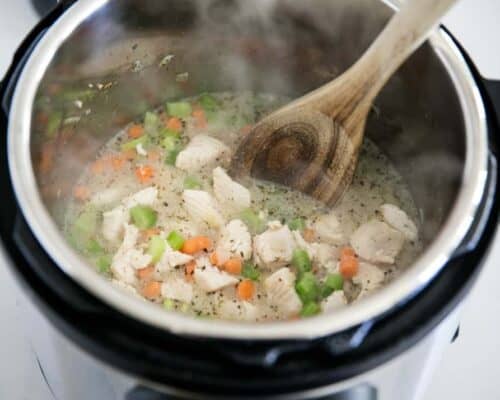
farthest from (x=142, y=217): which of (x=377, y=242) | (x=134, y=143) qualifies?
(x=377, y=242)

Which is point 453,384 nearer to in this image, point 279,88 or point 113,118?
point 279,88

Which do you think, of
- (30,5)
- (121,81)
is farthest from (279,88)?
(30,5)

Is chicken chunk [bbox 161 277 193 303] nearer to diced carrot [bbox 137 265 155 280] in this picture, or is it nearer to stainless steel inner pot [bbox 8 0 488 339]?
diced carrot [bbox 137 265 155 280]

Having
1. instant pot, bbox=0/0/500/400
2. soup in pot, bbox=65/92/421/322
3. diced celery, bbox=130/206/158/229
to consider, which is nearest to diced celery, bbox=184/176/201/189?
soup in pot, bbox=65/92/421/322

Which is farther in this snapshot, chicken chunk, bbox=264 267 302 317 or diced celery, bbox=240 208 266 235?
diced celery, bbox=240 208 266 235

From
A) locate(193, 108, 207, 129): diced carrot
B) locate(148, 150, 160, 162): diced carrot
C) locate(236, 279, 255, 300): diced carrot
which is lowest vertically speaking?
locate(148, 150, 160, 162): diced carrot

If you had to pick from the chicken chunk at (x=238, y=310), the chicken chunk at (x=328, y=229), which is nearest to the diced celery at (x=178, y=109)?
the chicken chunk at (x=328, y=229)
